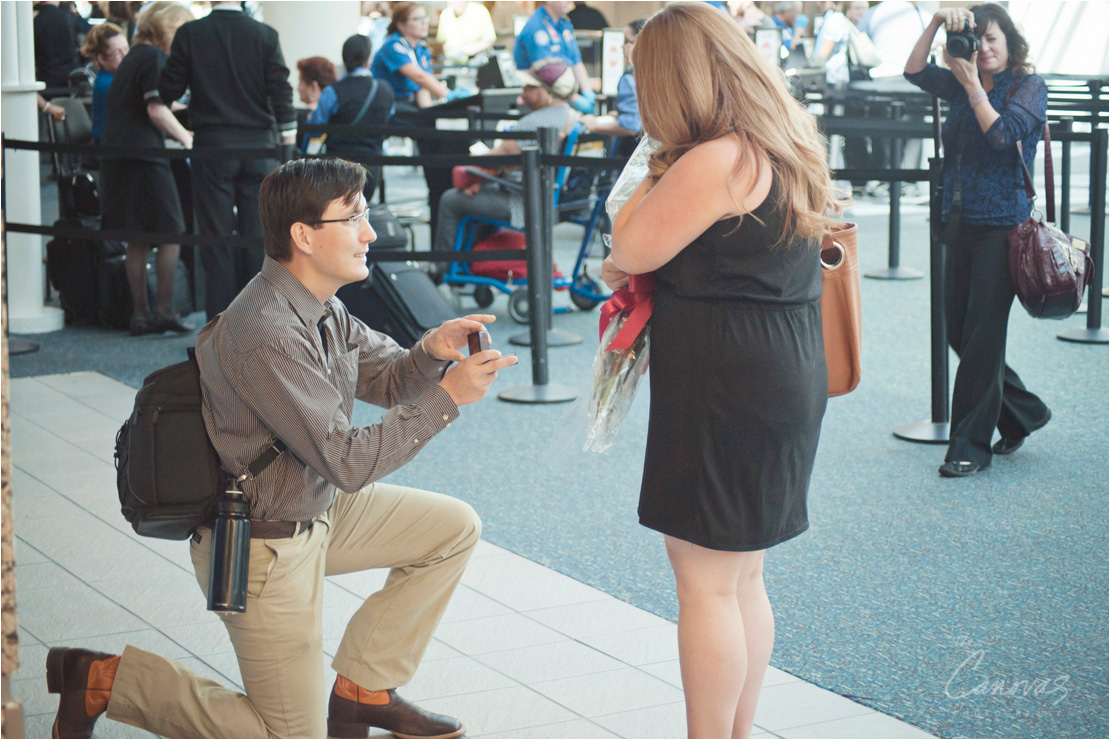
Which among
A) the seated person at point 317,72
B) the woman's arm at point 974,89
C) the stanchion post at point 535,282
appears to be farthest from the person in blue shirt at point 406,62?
the woman's arm at point 974,89

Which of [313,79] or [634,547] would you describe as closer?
[634,547]

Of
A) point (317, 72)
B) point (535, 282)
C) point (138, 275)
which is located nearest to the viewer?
point (535, 282)

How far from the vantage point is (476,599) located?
342 cm

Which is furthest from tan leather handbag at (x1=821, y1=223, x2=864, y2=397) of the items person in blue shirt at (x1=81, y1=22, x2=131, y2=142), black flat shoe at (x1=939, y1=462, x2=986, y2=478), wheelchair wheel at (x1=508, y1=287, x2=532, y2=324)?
person in blue shirt at (x1=81, y1=22, x2=131, y2=142)

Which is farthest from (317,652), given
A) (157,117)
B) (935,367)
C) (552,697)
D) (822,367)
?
(157,117)

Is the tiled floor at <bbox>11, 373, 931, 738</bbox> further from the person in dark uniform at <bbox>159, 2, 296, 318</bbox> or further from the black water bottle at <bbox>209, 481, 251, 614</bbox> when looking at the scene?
the person in dark uniform at <bbox>159, 2, 296, 318</bbox>

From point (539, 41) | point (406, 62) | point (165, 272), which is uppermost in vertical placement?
point (539, 41)

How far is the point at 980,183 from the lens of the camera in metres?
4.24

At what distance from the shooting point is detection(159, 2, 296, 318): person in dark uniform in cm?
651

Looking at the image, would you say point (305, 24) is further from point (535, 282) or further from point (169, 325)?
point (535, 282)

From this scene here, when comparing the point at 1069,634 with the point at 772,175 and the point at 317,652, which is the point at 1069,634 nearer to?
the point at 772,175

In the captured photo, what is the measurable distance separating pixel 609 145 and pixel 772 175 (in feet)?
20.5

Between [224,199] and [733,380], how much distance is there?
5.04 m

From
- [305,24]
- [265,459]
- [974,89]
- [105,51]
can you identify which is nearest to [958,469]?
[974,89]
